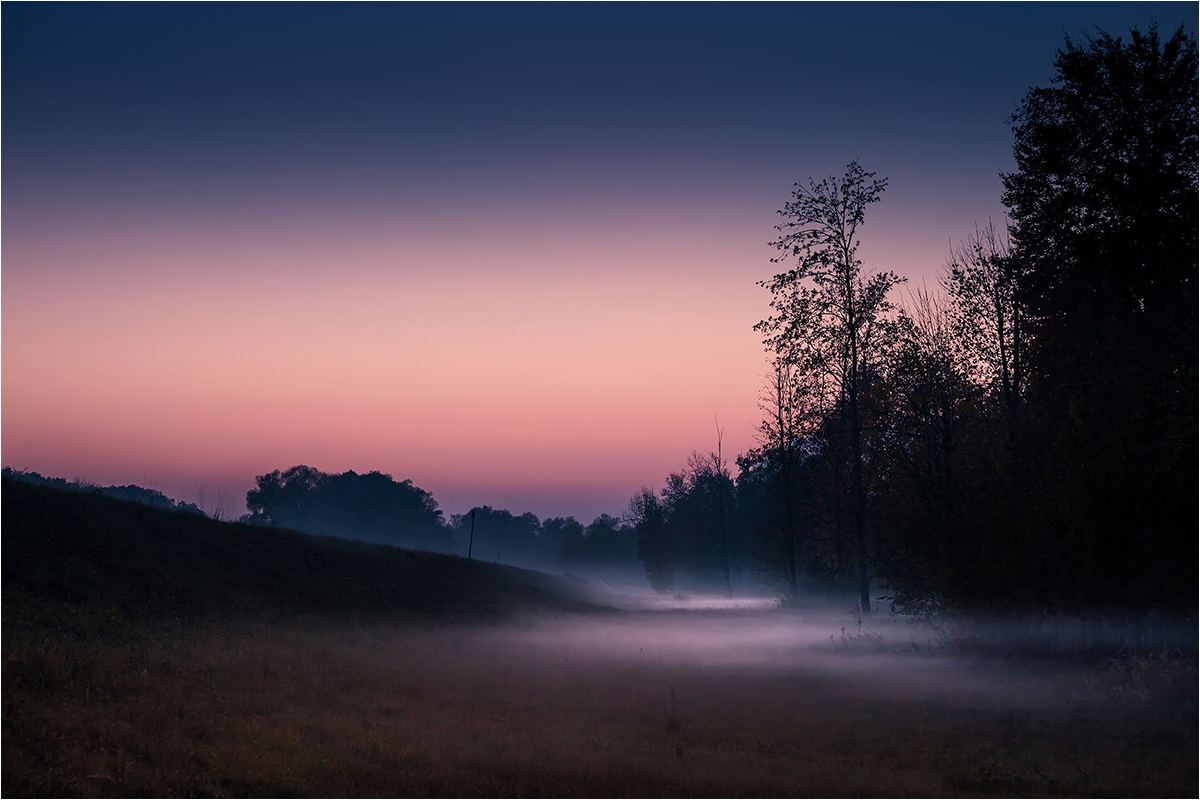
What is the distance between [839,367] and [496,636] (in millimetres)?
18328

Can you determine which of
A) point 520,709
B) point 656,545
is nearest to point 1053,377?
point 520,709

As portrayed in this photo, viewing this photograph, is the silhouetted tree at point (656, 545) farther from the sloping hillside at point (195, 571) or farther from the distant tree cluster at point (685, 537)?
the sloping hillside at point (195, 571)

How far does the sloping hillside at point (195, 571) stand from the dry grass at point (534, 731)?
9.64 metres

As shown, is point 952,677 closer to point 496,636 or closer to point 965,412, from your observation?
point 965,412

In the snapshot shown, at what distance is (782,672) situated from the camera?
2439 cm

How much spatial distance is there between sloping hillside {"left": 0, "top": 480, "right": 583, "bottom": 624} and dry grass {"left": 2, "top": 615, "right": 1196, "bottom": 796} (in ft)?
A: 31.6

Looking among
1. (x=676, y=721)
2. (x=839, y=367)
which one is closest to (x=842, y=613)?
(x=839, y=367)

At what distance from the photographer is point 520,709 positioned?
60.2 feet

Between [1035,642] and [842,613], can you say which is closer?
[1035,642]

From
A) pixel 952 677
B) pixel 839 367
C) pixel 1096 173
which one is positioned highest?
pixel 1096 173

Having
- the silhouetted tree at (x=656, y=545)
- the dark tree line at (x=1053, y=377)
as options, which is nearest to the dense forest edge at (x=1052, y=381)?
the dark tree line at (x=1053, y=377)

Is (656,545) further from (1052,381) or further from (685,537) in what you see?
(1052,381)

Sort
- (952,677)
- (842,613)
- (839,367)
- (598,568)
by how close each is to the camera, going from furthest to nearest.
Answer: (598,568) < (842,613) < (839,367) < (952,677)

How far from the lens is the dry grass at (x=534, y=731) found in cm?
1157
